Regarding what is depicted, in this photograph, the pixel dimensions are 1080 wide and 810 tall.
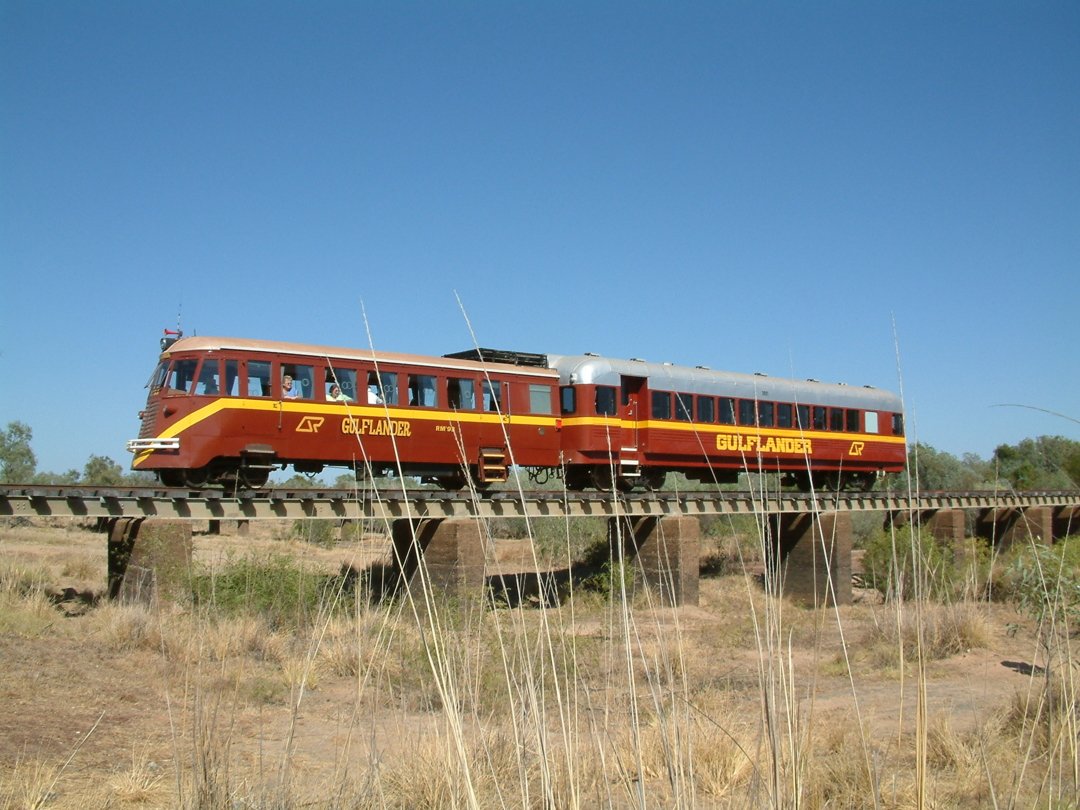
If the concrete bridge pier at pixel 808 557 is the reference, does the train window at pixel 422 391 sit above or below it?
above

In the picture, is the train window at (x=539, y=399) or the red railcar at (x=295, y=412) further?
the train window at (x=539, y=399)

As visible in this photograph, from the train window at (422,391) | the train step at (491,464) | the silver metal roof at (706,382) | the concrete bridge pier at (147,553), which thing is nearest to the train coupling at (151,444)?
the concrete bridge pier at (147,553)

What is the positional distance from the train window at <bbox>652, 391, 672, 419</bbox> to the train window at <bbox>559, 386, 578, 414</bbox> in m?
2.07

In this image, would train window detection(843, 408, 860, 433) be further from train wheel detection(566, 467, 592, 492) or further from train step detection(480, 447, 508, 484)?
train step detection(480, 447, 508, 484)

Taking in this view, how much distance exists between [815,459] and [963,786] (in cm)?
1870

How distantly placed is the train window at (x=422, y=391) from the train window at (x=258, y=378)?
256cm

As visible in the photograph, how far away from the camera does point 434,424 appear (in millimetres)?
17625

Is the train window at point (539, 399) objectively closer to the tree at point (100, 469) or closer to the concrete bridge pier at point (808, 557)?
the concrete bridge pier at point (808, 557)

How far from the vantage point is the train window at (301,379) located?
1608 centimetres

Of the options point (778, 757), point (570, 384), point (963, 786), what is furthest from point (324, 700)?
point (570, 384)

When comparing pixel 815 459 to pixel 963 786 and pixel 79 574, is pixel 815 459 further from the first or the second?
pixel 963 786

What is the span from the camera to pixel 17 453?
46.5 metres

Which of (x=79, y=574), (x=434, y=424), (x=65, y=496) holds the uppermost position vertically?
(x=434, y=424)

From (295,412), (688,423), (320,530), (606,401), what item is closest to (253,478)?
(295,412)
